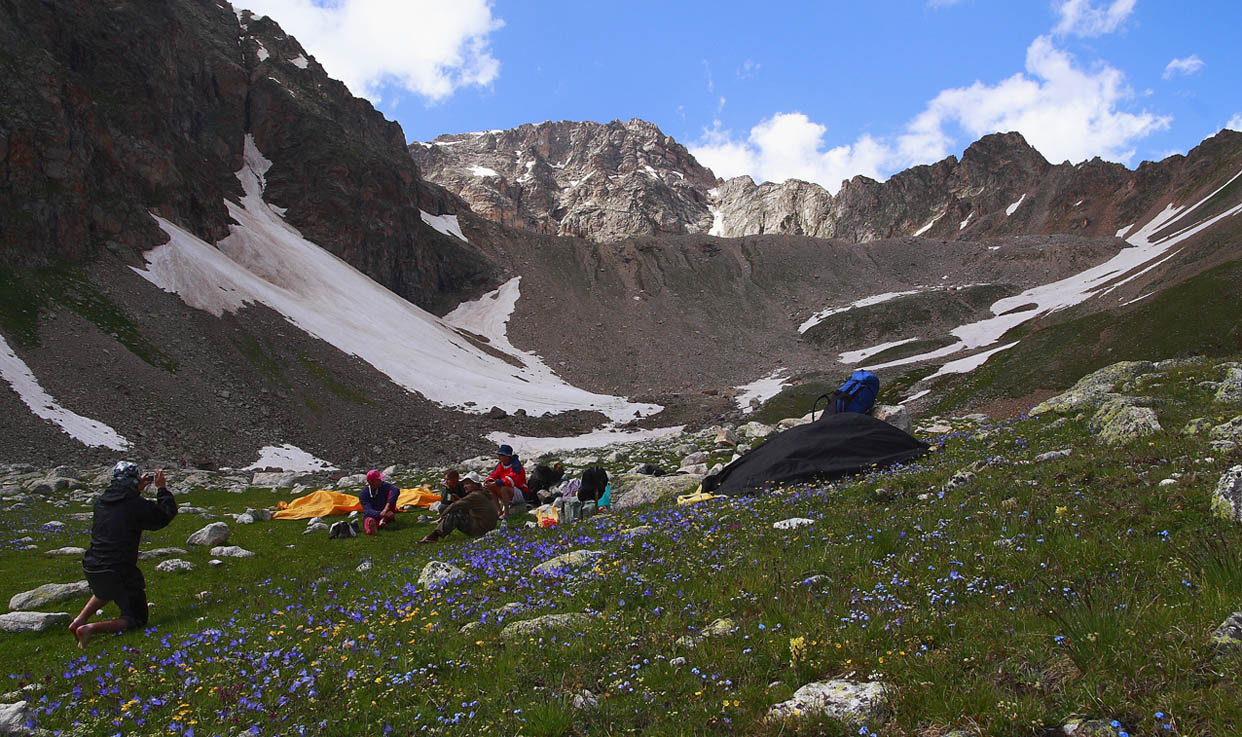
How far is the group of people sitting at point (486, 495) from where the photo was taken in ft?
61.2

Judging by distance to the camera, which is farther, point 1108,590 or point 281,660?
point 281,660

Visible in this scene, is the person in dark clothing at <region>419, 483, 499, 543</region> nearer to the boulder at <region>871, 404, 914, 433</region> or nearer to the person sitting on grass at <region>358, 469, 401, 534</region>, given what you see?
the person sitting on grass at <region>358, 469, 401, 534</region>

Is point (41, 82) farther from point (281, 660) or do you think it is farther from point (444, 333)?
point (281, 660)

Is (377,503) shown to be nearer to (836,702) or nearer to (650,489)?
(650,489)

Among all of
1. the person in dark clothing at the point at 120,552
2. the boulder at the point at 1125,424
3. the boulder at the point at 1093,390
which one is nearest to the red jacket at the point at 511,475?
the person in dark clothing at the point at 120,552

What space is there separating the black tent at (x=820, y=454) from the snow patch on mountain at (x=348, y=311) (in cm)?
5475

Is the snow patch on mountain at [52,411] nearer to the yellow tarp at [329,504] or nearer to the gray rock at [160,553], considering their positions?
the yellow tarp at [329,504]

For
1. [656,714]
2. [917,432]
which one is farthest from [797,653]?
[917,432]

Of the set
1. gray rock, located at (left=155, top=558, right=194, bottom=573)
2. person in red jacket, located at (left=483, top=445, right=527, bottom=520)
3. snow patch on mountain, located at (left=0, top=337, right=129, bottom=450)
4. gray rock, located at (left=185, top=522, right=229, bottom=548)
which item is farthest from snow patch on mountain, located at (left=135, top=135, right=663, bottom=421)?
gray rock, located at (left=155, top=558, right=194, bottom=573)

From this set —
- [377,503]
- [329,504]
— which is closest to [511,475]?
[377,503]

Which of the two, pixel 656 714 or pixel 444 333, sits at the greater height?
pixel 444 333

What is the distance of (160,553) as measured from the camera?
1620 cm

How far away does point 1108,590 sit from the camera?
552 cm

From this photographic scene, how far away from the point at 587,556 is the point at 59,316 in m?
61.8
